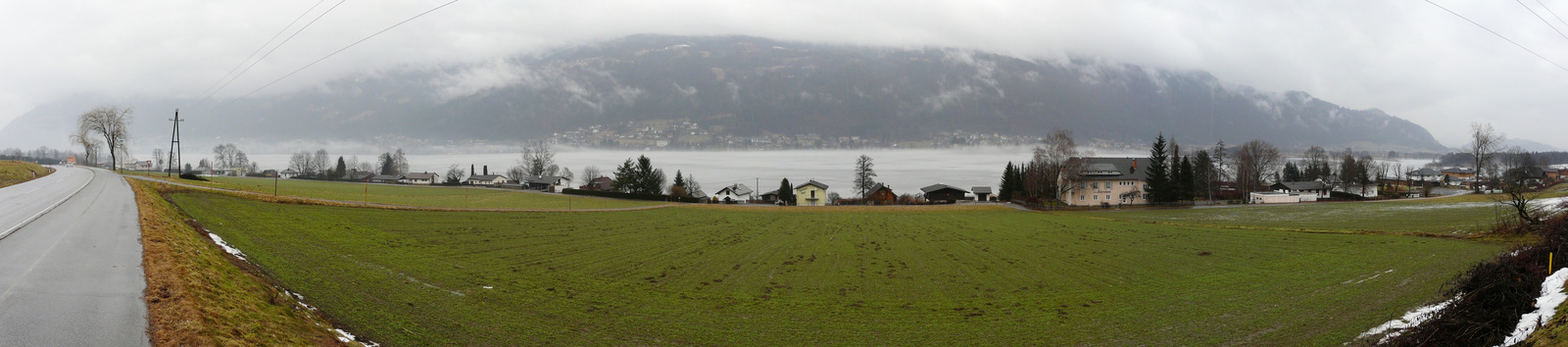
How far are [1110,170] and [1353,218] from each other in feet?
97.9

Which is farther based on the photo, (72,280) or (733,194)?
(733,194)

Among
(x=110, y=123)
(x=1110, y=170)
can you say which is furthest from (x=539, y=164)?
(x=1110, y=170)

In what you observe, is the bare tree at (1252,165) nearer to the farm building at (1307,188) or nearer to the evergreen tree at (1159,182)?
the farm building at (1307,188)

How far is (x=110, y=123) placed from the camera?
58844 millimetres

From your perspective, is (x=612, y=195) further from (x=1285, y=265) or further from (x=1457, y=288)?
(x=1457, y=288)

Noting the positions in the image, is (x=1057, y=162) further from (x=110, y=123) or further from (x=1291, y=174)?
(x=110, y=123)

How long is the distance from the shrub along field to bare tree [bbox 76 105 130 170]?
44.8 metres

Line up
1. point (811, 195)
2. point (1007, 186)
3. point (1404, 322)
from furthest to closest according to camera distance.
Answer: point (811, 195) → point (1007, 186) → point (1404, 322)

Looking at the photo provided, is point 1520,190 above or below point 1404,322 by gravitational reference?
above

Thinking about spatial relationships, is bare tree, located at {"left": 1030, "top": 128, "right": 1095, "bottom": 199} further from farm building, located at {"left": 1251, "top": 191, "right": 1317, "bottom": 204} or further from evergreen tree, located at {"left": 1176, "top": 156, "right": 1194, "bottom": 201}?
farm building, located at {"left": 1251, "top": 191, "right": 1317, "bottom": 204}

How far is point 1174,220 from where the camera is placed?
146 feet

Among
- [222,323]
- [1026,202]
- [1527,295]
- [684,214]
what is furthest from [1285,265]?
[1026,202]

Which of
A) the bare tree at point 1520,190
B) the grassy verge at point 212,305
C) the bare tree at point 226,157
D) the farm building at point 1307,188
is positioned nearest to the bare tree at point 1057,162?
the bare tree at point 1520,190

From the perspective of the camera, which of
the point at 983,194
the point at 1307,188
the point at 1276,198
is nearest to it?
the point at 1276,198
